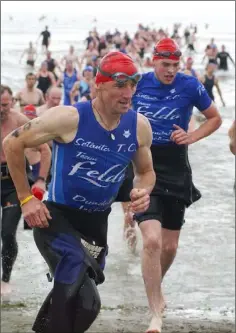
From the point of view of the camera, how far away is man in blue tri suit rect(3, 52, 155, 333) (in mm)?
4598

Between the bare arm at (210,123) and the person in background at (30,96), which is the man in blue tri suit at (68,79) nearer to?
the person in background at (30,96)

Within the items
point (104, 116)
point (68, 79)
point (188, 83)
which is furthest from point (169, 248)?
point (68, 79)

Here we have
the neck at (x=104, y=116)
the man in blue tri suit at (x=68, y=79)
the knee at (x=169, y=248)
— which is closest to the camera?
the neck at (x=104, y=116)

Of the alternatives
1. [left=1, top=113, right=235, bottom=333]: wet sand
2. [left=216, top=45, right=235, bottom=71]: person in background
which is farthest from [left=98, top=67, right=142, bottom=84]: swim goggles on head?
[left=216, top=45, right=235, bottom=71]: person in background

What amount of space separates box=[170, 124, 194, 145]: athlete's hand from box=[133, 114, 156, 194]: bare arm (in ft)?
3.57

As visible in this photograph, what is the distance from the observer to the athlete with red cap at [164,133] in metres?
6.12

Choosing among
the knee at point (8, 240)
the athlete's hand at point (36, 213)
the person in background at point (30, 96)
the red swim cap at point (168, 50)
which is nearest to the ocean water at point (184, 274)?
the knee at point (8, 240)

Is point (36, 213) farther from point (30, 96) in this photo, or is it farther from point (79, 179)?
point (30, 96)

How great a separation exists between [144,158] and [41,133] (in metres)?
0.72

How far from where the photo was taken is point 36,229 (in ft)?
15.8

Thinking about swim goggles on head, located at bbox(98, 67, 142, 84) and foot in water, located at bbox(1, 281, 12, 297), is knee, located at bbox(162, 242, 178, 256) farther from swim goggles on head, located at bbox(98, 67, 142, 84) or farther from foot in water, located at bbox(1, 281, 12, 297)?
swim goggles on head, located at bbox(98, 67, 142, 84)

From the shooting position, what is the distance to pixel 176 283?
8375mm

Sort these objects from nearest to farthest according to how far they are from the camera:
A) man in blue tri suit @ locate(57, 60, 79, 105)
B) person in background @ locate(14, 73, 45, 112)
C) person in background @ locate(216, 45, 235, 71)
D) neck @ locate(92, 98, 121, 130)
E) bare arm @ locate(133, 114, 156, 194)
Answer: neck @ locate(92, 98, 121, 130), bare arm @ locate(133, 114, 156, 194), person in background @ locate(14, 73, 45, 112), man in blue tri suit @ locate(57, 60, 79, 105), person in background @ locate(216, 45, 235, 71)

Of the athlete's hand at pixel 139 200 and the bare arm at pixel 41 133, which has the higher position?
the bare arm at pixel 41 133
